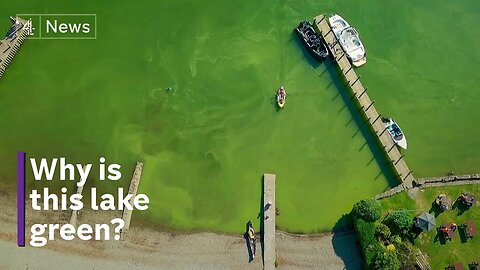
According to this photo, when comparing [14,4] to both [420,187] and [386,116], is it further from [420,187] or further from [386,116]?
[420,187]

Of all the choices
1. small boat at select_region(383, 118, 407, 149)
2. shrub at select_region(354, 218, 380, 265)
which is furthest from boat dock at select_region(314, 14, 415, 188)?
shrub at select_region(354, 218, 380, 265)

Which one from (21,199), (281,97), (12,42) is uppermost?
(12,42)

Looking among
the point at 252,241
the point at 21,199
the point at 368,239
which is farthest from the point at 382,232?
the point at 21,199

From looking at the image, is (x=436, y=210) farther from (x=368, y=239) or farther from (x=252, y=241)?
(x=252, y=241)

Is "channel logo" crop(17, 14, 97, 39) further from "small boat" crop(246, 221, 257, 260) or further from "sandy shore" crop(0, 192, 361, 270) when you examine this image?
"small boat" crop(246, 221, 257, 260)

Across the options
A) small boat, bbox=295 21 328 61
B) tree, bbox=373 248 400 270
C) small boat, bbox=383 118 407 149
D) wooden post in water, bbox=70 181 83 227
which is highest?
small boat, bbox=295 21 328 61
